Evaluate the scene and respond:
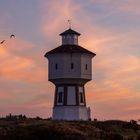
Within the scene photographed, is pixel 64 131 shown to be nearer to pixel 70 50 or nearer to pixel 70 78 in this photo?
pixel 70 78

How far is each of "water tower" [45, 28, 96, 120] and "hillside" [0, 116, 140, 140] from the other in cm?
1033

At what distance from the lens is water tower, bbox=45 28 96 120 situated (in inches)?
2697

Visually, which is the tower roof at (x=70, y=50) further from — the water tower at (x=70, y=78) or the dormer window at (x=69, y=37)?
the dormer window at (x=69, y=37)

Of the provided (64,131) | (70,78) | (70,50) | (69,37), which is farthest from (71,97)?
(64,131)

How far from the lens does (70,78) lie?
68312mm

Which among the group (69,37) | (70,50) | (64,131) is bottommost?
(64,131)

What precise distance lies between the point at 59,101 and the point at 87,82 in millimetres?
4163

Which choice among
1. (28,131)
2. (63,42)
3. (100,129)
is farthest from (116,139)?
(63,42)

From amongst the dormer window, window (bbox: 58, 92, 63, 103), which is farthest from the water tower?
the dormer window

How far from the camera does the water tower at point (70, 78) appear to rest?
68500 millimetres

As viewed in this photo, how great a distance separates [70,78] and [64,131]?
1964 centimetres

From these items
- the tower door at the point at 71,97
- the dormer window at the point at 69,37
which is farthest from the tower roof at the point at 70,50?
the tower door at the point at 71,97

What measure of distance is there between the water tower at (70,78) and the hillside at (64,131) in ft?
33.9

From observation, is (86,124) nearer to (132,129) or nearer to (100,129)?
(100,129)
